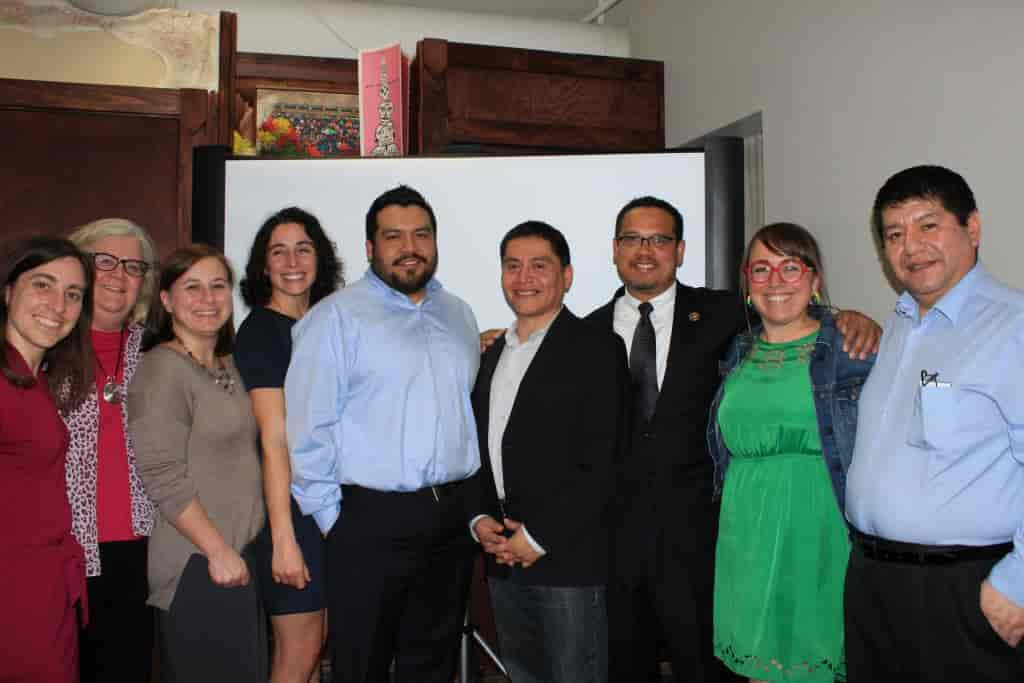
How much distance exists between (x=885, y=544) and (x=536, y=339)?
1037 millimetres

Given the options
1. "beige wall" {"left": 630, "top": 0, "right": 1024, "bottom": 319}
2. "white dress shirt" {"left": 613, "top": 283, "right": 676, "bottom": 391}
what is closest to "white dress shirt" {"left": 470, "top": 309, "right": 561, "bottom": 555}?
"white dress shirt" {"left": 613, "top": 283, "right": 676, "bottom": 391}

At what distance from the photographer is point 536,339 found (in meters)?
2.47

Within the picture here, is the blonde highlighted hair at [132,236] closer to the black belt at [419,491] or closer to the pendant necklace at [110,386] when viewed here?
the pendant necklace at [110,386]

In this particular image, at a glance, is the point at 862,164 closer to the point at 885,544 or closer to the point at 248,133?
the point at 885,544

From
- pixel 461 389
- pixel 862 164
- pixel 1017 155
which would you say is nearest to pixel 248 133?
pixel 461 389

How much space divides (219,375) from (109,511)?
17.6 inches

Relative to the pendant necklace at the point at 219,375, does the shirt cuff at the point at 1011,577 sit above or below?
below

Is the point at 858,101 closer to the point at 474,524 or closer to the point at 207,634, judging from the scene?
the point at 474,524

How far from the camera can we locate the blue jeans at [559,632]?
89.8 inches

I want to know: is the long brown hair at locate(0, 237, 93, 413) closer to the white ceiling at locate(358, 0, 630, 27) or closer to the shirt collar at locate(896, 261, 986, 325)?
the shirt collar at locate(896, 261, 986, 325)

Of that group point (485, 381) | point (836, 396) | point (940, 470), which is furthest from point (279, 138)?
point (940, 470)

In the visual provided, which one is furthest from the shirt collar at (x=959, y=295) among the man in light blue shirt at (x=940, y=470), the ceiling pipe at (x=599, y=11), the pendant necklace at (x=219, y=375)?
the ceiling pipe at (x=599, y=11)

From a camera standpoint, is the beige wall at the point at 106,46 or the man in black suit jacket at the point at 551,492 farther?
the beige wall at the point at 106,46

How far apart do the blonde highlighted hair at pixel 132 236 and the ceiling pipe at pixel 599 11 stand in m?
3.13
